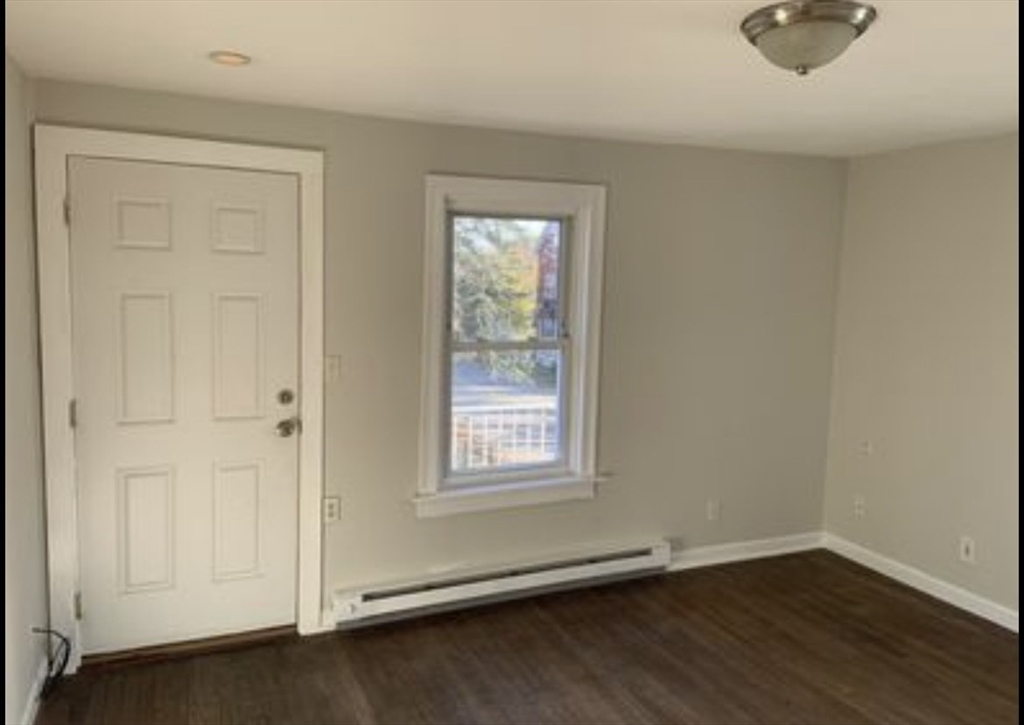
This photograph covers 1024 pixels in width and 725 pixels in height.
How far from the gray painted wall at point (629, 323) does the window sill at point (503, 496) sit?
6 cm

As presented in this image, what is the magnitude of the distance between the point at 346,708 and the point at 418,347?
147 cm

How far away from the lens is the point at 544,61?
7.91 feet

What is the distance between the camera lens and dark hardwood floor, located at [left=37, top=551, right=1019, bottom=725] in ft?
9.42

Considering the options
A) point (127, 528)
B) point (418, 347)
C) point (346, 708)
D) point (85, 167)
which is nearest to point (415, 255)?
point (418, 347)

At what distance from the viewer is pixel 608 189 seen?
150 inches

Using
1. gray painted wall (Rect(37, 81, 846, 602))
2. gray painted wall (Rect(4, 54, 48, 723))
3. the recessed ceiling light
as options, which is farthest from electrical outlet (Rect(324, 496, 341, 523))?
the recessed ceiling light

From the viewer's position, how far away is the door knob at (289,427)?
331cm

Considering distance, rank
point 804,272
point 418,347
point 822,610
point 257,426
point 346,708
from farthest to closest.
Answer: point 804,272 → point 822,610 → point 418,347 → point 257,426 → point 346,708

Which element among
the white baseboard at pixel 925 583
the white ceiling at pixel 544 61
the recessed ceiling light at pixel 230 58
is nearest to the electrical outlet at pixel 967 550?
the white baseboard at pixel 925 583

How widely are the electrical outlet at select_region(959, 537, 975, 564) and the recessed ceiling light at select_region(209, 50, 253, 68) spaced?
3.69 metres

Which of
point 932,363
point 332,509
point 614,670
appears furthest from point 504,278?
point 932,363

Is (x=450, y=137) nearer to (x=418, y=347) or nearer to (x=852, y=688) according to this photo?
(x=418, y=347)

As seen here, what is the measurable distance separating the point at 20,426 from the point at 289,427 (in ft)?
3.26

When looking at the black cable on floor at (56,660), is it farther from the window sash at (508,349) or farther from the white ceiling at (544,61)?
the white ceiling at (544,61)
